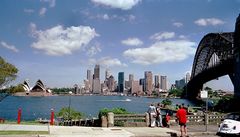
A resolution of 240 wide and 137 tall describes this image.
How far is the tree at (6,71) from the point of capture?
116ft

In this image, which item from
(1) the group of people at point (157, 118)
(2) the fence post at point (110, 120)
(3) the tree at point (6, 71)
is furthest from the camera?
(3) the tree at point (6, 71)

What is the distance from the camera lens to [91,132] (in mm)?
21781

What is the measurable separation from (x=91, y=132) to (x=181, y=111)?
18.9ft

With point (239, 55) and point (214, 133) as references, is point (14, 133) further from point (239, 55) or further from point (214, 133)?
point (239, 55)

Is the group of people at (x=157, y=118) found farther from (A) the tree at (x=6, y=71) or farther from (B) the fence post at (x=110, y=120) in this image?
(A) the tree at (x=6, y=71)

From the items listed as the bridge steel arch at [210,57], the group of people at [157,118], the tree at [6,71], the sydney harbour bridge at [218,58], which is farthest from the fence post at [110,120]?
the bridge steel arch at [210,57]

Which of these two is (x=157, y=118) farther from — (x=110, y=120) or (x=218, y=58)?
(x=218, y=58)

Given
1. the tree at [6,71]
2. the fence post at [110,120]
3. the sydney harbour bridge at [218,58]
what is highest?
the sydney harbour bridge at [218,58]

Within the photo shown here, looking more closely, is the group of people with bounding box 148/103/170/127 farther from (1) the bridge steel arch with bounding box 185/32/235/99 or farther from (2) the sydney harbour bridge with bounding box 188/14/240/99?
(1) the bridge steel arch with bounding box 185/32/235/99

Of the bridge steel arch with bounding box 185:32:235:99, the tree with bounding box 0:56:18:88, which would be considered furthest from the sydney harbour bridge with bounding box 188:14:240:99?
the tree with bounding box 0:56:18:88

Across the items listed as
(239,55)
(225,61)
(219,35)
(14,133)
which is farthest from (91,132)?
(219,35)

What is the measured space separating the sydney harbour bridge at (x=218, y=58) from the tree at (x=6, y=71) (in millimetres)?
68679

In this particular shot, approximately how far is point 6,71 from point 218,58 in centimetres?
11029

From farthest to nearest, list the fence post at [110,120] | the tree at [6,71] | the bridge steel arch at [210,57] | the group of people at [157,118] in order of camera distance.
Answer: the bridge steel arch at [210,57] < the tree at [6,71] < the group of people at [157,118] < the fence post at [110,120]
